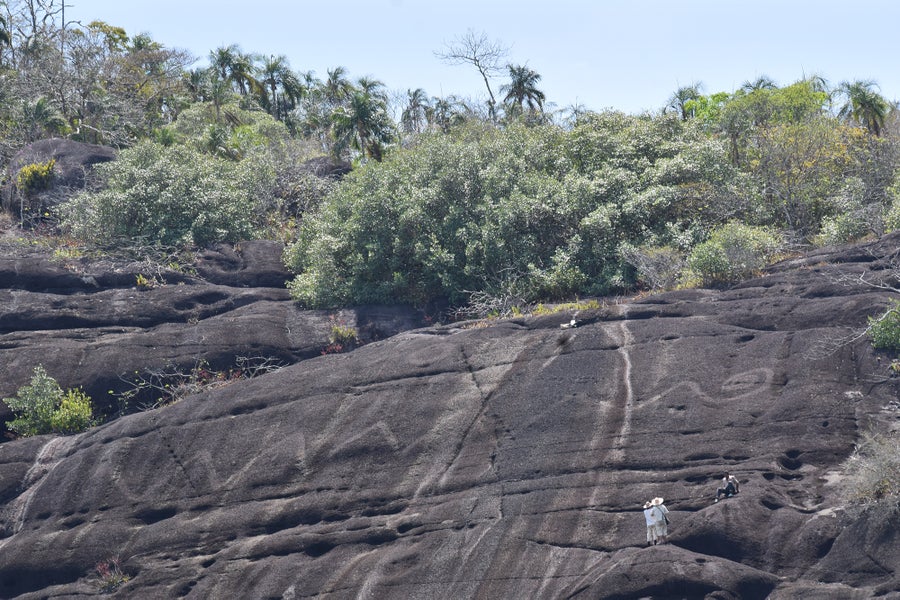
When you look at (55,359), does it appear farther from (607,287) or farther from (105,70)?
(105,70)

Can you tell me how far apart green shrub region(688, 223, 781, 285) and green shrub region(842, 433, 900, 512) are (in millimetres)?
7948

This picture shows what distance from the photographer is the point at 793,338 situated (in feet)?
66.1

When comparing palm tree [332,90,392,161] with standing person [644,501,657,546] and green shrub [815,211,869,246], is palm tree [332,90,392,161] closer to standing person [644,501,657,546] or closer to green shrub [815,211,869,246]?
green shrub [815,211,869,246]

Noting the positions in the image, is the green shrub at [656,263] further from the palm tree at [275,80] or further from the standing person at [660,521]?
the palm tree at [275,80]

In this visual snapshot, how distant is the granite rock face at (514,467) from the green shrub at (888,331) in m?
0.33

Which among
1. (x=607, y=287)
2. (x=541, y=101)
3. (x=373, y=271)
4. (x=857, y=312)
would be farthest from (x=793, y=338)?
(x=541, y=101)

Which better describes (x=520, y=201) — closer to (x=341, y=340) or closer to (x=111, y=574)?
(x=341, y=340)

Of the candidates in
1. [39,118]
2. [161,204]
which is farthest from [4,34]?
[161,204]

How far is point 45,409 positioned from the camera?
2569 cm

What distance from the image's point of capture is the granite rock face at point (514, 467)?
16531 millimetres

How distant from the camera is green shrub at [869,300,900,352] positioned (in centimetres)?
1856

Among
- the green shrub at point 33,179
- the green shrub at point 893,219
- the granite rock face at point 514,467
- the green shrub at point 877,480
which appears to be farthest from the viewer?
the green shrub at point 33,179

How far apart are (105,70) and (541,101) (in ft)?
73.2

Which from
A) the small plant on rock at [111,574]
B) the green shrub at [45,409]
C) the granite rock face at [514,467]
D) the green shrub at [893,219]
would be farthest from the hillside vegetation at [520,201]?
the small plant on rock at [111,574]
